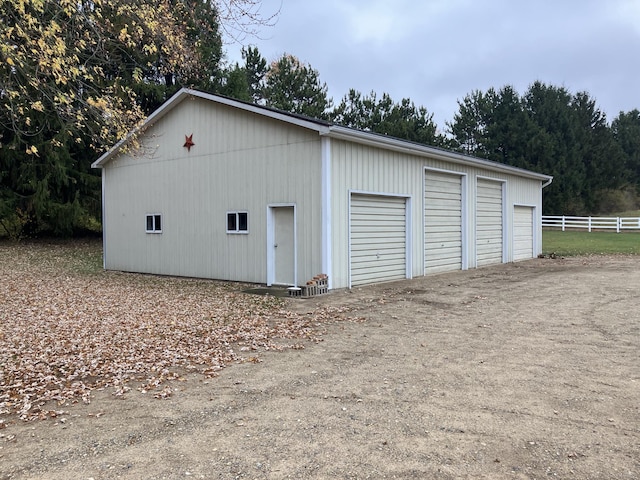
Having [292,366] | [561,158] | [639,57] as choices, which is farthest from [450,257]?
[639,57]

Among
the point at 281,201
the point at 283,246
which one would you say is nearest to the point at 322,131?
the point at 281,201

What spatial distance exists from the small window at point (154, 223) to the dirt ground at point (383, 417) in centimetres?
914

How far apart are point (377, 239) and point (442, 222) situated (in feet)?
10.4

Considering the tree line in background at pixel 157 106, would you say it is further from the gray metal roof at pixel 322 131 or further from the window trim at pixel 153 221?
the window trim at pixel 153 221

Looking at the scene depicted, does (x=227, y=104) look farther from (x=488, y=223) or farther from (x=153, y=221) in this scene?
(x=488, y=223)

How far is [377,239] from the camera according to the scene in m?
12.3

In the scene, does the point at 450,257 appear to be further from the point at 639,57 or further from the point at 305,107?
the point at 639,57

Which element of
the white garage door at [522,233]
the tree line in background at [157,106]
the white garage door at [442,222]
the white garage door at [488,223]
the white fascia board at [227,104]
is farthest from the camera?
the white garage door at [522,233]

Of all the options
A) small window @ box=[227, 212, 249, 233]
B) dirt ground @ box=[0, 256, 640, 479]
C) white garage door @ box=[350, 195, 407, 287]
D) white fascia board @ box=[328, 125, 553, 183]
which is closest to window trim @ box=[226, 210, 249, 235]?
small window @ box=[227, 212, 249, 233]

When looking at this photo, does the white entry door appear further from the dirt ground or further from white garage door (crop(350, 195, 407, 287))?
the dirt ground

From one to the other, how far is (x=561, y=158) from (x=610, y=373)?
40.9 meters

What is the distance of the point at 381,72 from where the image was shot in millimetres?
37125

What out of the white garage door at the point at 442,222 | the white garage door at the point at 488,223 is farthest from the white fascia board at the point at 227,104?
the white garage door at the point at 488,223

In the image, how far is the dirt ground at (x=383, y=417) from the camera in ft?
10.4
